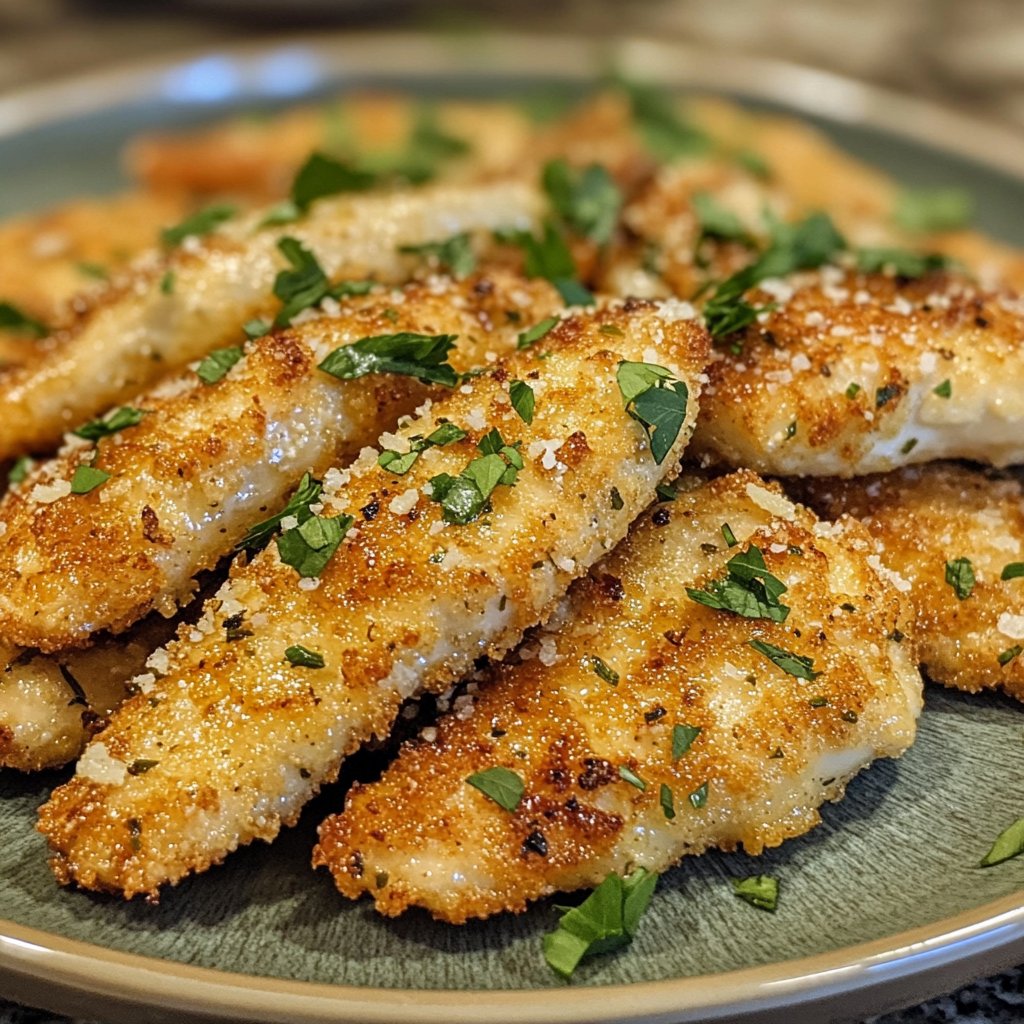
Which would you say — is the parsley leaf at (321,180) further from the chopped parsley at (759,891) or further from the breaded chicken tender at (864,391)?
→ the chopped parsley at (759,891)

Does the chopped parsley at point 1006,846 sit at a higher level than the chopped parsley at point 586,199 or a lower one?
lower

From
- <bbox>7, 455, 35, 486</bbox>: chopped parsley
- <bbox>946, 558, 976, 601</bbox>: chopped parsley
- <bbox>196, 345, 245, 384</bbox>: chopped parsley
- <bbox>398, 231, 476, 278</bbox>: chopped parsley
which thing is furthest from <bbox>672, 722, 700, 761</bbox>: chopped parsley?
<bbox>7, 455, 35, 486</bbox>: chopped parsley

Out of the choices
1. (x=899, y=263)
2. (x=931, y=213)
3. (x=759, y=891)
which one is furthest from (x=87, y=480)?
(x=931, y=213)

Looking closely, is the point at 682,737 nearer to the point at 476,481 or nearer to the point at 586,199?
the point at 476,481

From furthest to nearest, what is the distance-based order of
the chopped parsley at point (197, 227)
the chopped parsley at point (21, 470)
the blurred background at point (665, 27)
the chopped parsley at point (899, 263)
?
the blurred background at point (665, 27) < the chopped parsley at point (197, 227) < the chopped parsley at point (899, 263) < the chopped parsley at point (21, 470)

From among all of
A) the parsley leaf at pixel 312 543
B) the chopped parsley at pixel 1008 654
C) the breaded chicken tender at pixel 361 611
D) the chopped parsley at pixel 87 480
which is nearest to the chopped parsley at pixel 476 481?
the breaded chicken tender at pixel 361 611

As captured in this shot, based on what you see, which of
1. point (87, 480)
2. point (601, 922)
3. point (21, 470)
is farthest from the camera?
point (21, 470)

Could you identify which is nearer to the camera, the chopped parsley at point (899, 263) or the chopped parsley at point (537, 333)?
the chopped parsley at point (537, 333)

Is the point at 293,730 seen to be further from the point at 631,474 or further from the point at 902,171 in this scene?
the point at 902,171
